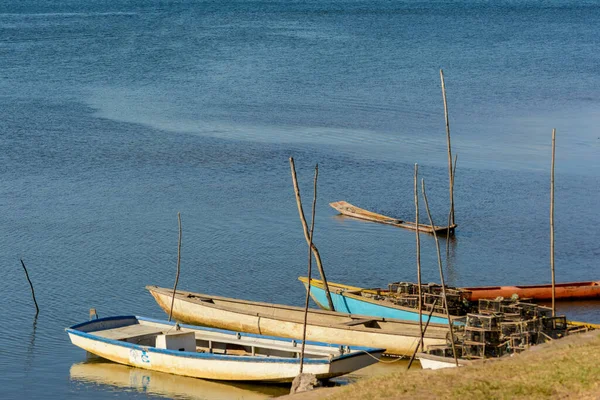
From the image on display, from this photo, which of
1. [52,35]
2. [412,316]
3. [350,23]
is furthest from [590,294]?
[350,23]

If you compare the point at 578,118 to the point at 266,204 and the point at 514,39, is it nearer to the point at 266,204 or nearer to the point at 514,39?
the point at 266,204

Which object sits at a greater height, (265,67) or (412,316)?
(265,67)

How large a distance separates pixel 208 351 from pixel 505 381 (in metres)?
8.46

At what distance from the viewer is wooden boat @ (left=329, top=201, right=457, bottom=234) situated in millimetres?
30214

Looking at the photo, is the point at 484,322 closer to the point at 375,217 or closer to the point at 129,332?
the point at 129,332

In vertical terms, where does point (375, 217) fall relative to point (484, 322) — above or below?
above

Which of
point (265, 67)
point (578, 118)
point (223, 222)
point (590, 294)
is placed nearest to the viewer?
point (590, 294)

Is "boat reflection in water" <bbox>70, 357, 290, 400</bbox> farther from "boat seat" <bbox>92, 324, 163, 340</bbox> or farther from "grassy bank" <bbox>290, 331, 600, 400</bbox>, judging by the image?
"grassy bank" <bbox>290, 331, 600, 400</bbox>

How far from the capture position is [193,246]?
1144 inches

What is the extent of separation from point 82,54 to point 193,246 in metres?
43.7

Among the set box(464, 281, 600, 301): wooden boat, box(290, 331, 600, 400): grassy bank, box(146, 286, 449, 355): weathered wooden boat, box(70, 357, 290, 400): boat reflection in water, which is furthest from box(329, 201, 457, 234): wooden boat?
box(290, 331, 600, 400): grassy bank

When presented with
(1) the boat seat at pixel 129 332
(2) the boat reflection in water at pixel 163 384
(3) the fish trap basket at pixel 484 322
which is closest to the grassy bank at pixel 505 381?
(3) the fish trap basket at pixel 484 322

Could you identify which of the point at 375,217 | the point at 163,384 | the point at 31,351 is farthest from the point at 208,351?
the point at 375,217

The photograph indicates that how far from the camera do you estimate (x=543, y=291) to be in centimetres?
2353
